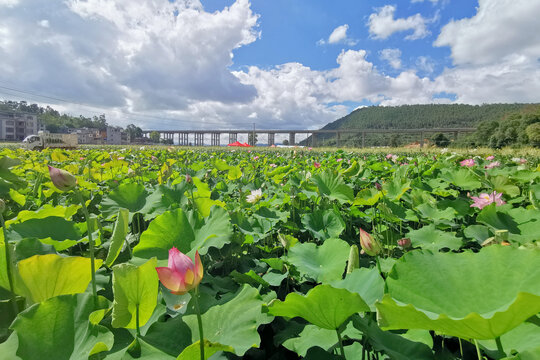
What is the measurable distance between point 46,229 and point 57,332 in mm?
619

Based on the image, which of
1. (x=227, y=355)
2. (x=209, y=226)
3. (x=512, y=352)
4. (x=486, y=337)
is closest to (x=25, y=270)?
(x=227, y=355)

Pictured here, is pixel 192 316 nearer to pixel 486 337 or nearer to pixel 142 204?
pixel 486 337

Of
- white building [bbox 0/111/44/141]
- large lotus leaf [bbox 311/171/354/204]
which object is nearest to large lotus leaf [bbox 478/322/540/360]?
large lotus leaf [bbox 311/171/354/204]

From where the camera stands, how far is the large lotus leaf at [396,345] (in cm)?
49

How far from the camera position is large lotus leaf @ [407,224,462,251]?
3.57 feet

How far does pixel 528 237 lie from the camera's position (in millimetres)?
1075

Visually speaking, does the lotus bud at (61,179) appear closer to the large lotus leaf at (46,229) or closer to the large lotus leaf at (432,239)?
the large lotus leaf at (46,229)

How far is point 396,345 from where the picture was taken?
0.52 metres

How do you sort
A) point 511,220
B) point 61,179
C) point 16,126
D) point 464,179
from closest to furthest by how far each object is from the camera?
point 61,179 < point 511,220 < point 464,179 < point 16,126

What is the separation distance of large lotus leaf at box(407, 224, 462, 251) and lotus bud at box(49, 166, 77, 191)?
1.11m

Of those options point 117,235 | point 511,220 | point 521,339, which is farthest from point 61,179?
point 511,220

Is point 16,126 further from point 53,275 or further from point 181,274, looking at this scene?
point 181,274

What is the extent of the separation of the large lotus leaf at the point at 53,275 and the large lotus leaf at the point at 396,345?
503 mm

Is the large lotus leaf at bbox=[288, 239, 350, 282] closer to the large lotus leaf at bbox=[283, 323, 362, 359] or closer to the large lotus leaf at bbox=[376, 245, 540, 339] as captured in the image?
the large lotus leaf at bbox=[283, 323, 362, 359]
